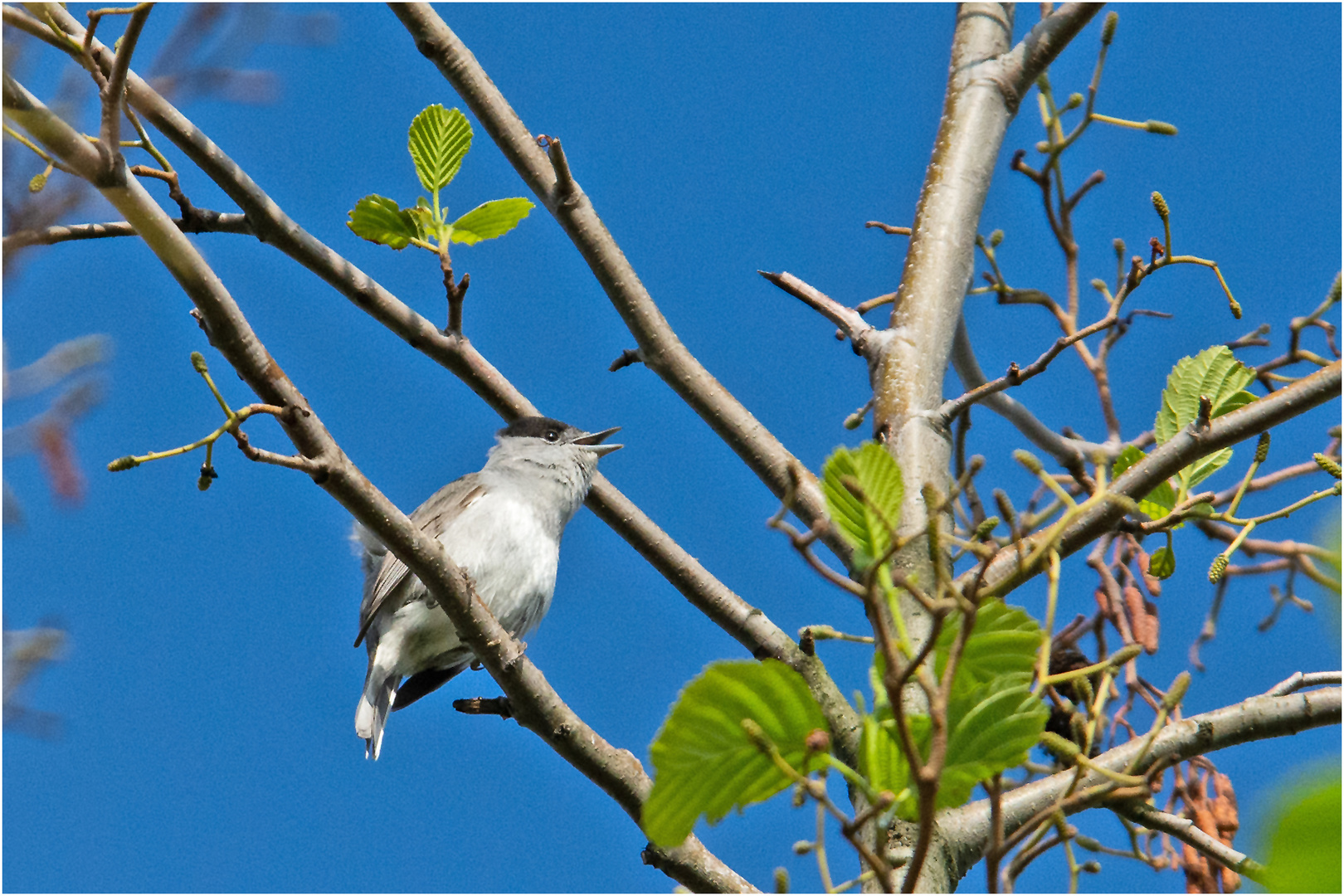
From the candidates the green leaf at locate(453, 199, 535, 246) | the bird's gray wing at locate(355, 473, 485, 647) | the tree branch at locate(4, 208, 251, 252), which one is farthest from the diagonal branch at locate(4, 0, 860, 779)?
the bird's gray wing at locate(355, 473, 485, 647)

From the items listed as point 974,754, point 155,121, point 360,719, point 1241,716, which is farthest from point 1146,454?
point 360,719

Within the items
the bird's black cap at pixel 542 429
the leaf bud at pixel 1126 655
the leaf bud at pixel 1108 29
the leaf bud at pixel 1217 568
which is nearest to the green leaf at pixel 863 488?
the leaf bud at pixel 1126 655

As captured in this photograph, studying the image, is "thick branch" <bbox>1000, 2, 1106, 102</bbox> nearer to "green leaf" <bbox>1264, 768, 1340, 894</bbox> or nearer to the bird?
the bird

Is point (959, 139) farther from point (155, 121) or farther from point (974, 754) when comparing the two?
point (974, 754)

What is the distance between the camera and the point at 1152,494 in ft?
8.18

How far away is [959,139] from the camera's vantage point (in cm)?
380

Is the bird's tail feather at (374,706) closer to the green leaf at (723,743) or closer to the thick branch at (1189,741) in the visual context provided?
the thick branch at (1189,741)

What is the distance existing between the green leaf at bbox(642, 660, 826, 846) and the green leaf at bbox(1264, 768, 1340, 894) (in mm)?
634

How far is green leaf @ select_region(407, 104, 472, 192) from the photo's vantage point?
115 inches

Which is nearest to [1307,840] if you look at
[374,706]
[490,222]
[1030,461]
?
[1030,461]

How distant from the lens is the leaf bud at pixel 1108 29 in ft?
11.3

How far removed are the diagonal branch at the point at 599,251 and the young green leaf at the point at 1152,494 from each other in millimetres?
1106

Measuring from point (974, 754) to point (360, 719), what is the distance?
3.84 m

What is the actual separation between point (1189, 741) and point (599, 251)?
6.98 feet
